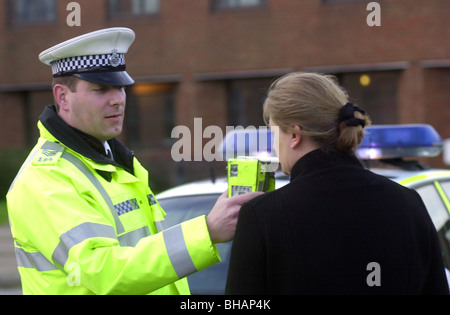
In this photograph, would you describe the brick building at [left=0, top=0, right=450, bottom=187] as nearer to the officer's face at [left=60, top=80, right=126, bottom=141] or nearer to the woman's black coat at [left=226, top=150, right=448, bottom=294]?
the officer's face at [left=60, top=80, right=126, bottom=141]

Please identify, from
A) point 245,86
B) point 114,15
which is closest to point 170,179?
point 245,86

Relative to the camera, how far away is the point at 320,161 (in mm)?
1926

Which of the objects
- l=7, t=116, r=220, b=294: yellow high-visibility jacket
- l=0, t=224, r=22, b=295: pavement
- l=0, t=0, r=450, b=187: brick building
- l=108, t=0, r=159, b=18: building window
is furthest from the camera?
l=108, t=0, r=159, b=18: building window

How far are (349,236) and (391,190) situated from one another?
20 centimetres

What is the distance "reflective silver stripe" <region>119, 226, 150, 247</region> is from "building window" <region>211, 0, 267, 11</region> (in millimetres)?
12513

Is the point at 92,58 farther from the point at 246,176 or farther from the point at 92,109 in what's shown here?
the point at 246,176

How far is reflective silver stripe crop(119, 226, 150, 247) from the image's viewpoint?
7.38 ft

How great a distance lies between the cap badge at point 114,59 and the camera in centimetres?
245

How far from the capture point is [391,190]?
195cm

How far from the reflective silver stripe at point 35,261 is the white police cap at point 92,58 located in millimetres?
637

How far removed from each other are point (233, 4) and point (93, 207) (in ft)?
43.0

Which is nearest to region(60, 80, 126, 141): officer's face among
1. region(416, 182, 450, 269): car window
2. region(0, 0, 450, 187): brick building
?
region(416, 182, 450, 269): car window

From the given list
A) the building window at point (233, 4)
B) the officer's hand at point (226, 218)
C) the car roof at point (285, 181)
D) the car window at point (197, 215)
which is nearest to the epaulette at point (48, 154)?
the officer's hand at point (226, 218)
